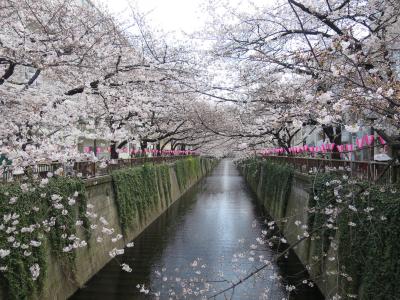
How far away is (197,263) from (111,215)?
428cm

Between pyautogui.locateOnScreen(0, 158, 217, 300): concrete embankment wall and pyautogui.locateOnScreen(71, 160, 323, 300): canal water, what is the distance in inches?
18.2

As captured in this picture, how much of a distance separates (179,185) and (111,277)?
23913 mm

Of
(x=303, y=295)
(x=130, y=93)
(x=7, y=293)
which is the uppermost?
(x=130, y=93)

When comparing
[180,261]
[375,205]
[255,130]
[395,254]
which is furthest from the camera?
[255,130]

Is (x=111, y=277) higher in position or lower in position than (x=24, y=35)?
lower

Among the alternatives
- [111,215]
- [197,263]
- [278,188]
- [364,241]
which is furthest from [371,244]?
[278,188]

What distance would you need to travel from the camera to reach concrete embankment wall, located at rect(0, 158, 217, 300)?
10461 millimetres

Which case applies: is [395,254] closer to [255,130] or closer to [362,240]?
[362,240]

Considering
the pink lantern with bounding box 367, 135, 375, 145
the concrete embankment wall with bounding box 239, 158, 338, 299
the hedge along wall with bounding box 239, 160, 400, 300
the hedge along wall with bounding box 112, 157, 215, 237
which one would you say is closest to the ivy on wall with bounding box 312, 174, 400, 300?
the hedge along wall with bounding box 239, 160, 400, 300

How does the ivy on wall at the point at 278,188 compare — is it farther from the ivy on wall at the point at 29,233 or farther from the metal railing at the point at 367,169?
the ivy on wall at the point at 29,233

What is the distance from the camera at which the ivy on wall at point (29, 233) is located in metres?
7.89

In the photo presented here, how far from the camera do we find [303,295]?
37.4 ft

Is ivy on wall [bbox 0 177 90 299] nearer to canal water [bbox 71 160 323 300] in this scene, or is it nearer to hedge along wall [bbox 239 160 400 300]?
canal water [bbox 71 160 323 300]

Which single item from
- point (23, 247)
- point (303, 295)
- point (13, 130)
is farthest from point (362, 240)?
point (13, 130)
